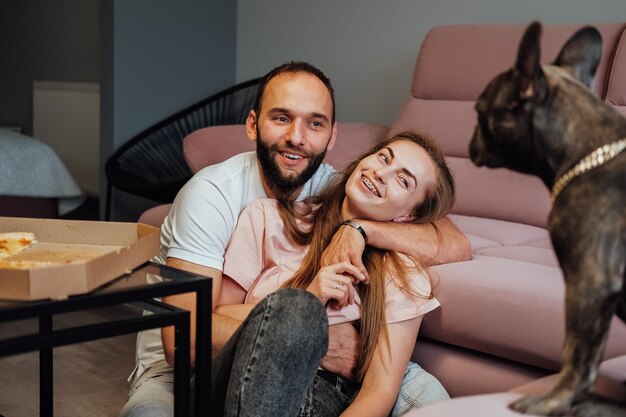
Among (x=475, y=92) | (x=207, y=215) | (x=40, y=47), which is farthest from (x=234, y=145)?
(x=40, y=47)

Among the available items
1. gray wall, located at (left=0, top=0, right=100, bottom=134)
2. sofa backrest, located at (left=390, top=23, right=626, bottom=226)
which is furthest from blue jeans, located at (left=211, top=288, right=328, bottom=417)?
gray wall, located at (left=0, top=0, right=100, bottom=134)

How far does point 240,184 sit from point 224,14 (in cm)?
256

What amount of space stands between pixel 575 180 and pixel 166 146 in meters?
3.13

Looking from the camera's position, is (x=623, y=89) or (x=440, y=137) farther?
(x=440, y=137)

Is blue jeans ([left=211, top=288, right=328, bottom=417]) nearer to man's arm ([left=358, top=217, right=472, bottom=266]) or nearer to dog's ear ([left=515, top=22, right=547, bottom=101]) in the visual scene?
man's arm ([left=358, top=217, right=472, bottom=266])

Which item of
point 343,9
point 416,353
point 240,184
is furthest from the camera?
point 343,9

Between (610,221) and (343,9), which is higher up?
(343,9)

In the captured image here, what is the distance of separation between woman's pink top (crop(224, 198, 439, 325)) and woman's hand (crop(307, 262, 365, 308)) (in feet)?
0.31

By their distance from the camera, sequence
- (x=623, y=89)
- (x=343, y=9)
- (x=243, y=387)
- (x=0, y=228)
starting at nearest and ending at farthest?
(x=243, y=387), (x=0, y=228), (x=623, y=89), (x=343, y=9)

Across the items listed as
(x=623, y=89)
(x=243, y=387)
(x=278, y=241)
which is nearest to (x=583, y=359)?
(x=243, y=387)

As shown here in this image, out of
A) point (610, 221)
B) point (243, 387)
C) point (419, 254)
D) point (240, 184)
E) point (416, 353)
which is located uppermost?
point (610, 221)

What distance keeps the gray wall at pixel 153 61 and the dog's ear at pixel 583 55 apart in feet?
10.4

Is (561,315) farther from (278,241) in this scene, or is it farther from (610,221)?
(610,221)

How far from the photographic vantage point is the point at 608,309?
0.79 m
